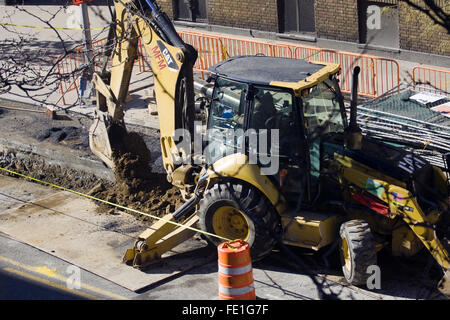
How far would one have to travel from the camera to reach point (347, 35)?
18.9 m

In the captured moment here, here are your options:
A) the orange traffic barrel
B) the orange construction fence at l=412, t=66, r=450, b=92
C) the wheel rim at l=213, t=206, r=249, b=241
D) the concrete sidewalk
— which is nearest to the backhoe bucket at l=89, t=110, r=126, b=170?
the concrete sidewalk

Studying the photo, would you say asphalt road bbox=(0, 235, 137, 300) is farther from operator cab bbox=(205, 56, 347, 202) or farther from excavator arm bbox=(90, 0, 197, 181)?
operator cab bbox=(205, 56, 347, 202)

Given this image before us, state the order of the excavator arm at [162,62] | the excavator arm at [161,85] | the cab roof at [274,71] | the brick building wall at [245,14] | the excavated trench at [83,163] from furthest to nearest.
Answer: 1. the brick building wall at [245,14]
2. the excavated trench at [83,163]
3. the excavator arm at [162,62]
4. the excavator arm at [161,85]
5. the cab roof at [274,71]

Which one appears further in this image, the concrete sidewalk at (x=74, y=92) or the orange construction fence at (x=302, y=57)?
the orange construction fence at (x=302, y=57)

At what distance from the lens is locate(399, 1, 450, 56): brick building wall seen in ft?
55.6

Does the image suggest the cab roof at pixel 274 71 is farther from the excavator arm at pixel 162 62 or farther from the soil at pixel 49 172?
the soil at pixel 49 172

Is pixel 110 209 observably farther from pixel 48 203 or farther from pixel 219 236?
pixel 219 236

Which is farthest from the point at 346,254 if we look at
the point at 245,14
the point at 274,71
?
the point at 245,14

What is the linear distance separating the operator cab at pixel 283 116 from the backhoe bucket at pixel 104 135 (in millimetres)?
2827

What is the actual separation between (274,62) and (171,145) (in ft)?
6.82

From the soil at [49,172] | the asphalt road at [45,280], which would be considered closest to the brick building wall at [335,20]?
the soil at [49,172]

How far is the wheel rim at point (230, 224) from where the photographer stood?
31.3 feet

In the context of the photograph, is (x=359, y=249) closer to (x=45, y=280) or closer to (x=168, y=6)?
(x=45, y=280)
